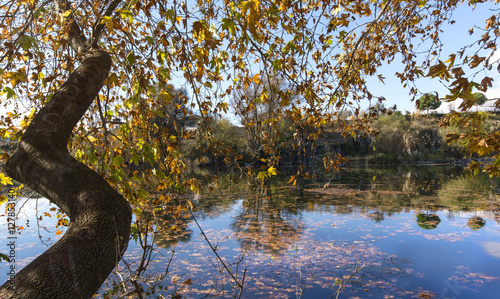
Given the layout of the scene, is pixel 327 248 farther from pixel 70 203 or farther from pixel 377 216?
pixel 70 203

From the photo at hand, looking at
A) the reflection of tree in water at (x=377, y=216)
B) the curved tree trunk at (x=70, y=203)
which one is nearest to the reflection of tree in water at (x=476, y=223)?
the reflection of tree in water at (x=377, y=216)

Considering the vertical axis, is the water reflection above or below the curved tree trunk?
below

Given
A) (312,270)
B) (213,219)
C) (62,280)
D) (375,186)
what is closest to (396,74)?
(312,270)

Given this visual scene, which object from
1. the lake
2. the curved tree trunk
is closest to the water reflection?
the lake

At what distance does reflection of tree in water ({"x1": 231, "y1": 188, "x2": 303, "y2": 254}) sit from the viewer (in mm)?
6570

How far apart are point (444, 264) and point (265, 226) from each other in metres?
3.88

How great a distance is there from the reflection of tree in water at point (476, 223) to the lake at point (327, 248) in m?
0.03

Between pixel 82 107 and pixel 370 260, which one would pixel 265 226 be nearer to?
pixel 370 260

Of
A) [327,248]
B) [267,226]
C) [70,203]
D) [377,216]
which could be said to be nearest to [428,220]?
[377,216]

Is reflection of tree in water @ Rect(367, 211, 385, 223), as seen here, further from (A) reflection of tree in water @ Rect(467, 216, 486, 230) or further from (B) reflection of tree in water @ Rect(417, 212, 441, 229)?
(A) reflection of tree in water @ Rect(467, 216, 486, 230)

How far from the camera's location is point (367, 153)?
31.6 meters

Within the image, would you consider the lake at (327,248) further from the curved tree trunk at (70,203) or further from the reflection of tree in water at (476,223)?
the curved tree trunk at (70,203)

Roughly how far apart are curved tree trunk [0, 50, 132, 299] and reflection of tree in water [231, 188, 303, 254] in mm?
3549

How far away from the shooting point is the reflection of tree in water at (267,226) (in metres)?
6.57
